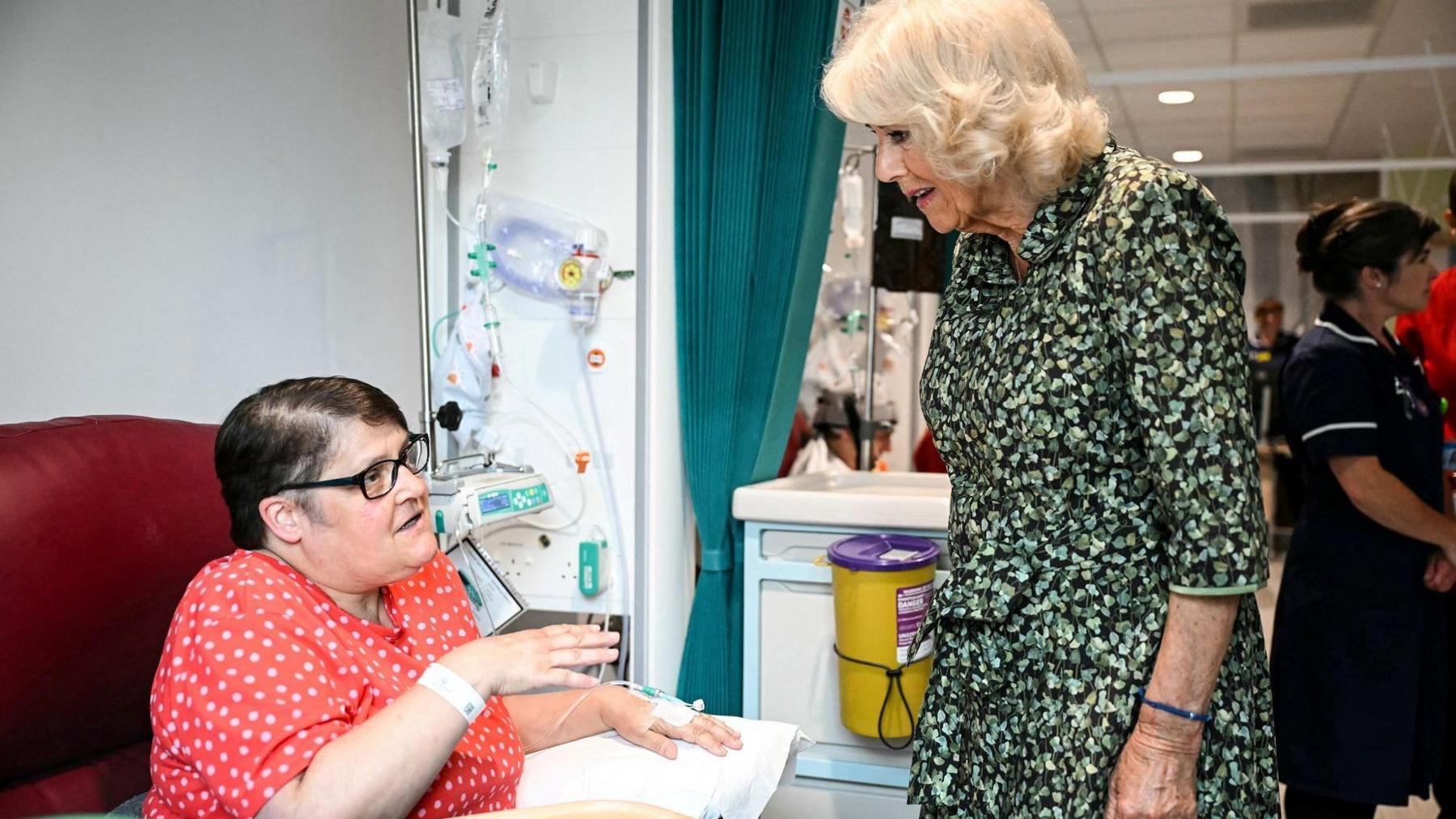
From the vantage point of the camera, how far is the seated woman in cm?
110

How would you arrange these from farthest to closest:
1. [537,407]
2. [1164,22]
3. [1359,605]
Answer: [1164,22], [537,407], [1359,605]

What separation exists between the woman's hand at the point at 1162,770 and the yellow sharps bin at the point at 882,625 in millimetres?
984

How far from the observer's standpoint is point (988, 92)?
3.84 ft

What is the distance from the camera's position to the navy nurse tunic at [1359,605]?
2135 millimetres

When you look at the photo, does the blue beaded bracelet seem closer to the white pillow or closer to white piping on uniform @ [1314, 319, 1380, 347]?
the white pillow

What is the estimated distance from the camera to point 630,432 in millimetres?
2391

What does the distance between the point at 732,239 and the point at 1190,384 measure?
4.60 feet

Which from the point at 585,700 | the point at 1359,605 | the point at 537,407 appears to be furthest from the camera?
the point at 537,407

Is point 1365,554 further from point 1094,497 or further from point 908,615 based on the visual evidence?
point 1094,497

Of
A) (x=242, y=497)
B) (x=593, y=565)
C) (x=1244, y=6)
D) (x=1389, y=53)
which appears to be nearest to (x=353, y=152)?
(x=593, y=565)

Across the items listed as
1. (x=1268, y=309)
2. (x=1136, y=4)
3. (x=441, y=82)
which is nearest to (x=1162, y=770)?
(x=441, y=82)

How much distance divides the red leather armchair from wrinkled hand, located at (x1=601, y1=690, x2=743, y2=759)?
0.60m

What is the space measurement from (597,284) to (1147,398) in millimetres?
1475

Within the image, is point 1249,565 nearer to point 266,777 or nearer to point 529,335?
point 266,777
